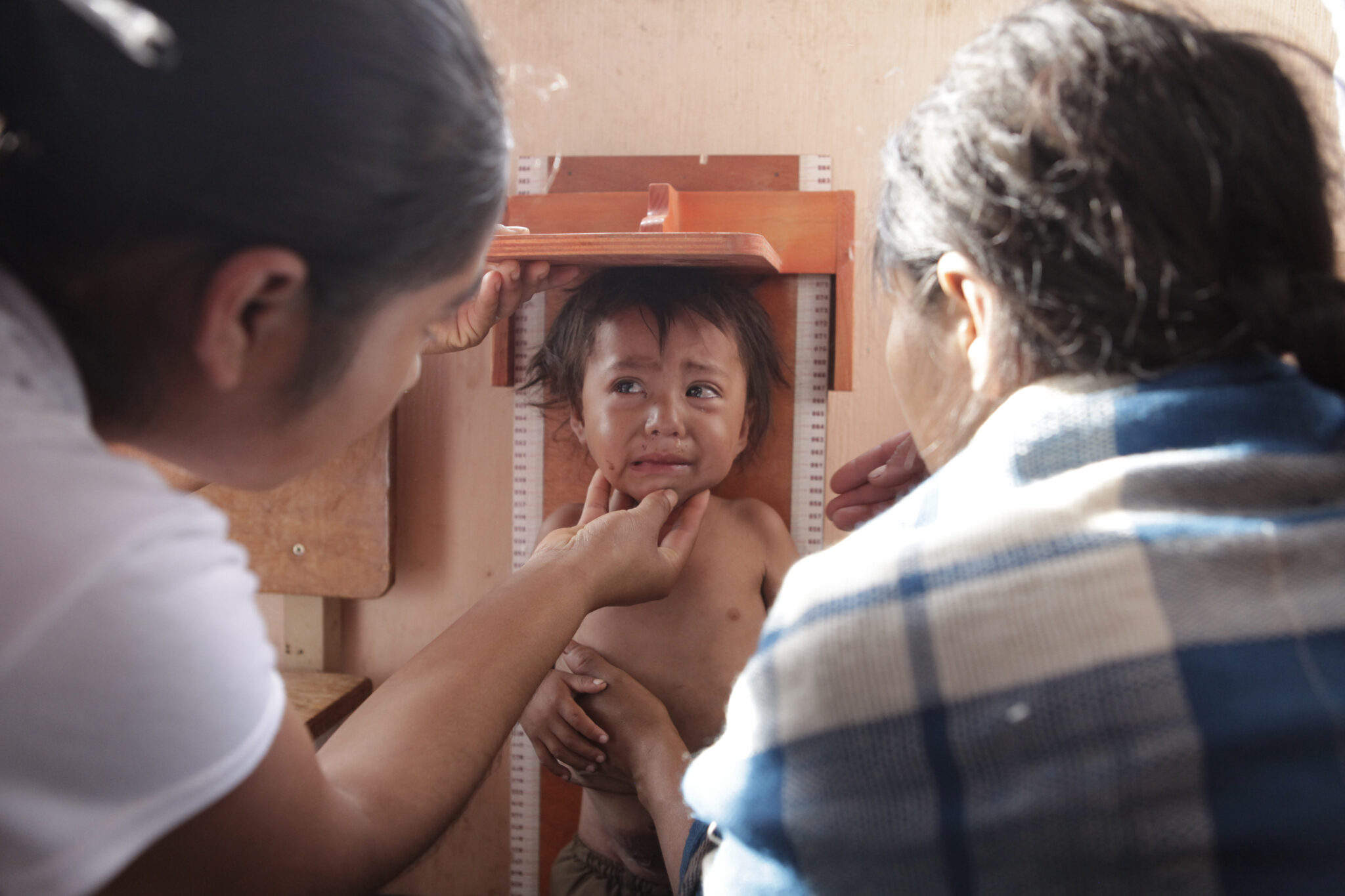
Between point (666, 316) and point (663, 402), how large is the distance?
106mm

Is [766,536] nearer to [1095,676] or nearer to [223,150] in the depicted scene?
[1095,676]

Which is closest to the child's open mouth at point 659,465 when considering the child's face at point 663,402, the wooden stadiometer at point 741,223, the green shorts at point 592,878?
the child's face at point 663,402

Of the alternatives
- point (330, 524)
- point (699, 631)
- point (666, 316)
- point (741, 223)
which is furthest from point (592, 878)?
point (741, 223)

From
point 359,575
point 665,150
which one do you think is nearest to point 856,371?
point 665,150

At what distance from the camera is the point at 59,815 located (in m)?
0.40

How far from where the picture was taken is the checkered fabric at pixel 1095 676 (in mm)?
419

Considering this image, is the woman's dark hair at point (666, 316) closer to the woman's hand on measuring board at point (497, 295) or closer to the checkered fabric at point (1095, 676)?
the woman's hand on measuring board at point (497, 295)

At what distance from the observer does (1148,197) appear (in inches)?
19.2

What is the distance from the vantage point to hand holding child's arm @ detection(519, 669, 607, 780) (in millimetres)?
1007

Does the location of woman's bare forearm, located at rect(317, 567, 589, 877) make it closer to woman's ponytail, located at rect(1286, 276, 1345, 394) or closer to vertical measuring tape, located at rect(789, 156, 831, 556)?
vertical measuring tape, located at rect(789, 156, 831, 556)

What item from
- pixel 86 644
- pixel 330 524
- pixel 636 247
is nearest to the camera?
pixel 86 644

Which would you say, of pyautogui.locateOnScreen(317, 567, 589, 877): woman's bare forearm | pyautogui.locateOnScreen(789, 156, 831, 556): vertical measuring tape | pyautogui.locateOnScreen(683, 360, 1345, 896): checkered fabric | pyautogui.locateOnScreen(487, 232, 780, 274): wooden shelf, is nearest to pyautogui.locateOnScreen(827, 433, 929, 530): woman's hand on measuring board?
pyautogui.locateOnScreen(789, 156, 831, 556): vertical measuring tape

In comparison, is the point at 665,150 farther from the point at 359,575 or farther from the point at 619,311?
the point at 359,575

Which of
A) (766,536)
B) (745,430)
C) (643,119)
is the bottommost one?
(766,536)
